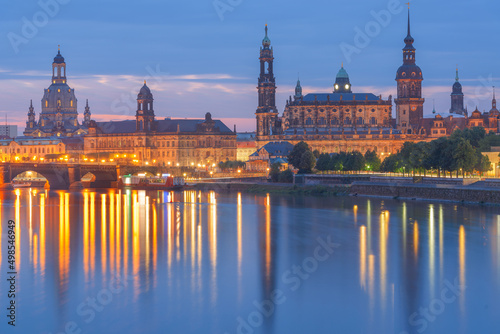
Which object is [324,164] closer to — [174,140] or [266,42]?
[266,42]

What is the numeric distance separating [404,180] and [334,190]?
8.50 m

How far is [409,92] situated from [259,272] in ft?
394

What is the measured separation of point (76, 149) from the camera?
17962cm

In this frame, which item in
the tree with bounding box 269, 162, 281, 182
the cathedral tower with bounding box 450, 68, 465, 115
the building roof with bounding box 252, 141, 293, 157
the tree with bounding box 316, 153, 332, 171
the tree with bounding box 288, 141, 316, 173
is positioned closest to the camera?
the tree with bounding box 269, 162, 281, 182

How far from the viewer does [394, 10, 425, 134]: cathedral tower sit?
154 meters

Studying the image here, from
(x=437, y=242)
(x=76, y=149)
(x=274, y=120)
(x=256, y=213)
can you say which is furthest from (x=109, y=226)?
(x=76, y=149)

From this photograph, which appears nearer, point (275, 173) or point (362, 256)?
point (362, 256)

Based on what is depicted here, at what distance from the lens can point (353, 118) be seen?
156 m

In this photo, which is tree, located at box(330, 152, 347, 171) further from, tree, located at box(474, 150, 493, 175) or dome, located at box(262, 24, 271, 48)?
dome, located at box(262, 24, 271, 48)

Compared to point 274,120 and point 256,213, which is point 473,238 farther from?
point 274,120

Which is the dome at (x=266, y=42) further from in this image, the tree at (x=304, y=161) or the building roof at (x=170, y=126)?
the tree at (x=304, y=161)

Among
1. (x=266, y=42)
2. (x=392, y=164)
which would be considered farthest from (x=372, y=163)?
(x=266, y=42)

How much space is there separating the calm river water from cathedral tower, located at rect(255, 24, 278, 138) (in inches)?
3425

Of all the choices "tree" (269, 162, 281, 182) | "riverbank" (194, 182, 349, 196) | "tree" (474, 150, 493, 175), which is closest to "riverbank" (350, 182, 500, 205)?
"riverbank" (194, 182, 349, 196)
